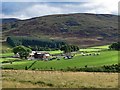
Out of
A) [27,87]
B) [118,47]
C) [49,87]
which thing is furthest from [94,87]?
[118,47]

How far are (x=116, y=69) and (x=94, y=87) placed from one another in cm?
2414

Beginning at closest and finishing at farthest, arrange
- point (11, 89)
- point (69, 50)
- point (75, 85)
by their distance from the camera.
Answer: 1. point (11, 89)
2. point (75, 85)
3. point (69, 50)

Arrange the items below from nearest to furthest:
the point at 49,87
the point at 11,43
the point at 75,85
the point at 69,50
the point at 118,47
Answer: the point at 49,87 < the point at 75,85 < the point at 118,47 < the point at 69,50 < the point at 11,43

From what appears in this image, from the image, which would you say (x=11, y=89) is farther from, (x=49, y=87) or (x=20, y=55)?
(x=20, y=55)

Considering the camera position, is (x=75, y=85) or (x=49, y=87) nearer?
(x=49, y=87)

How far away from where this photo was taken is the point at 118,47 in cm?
9888

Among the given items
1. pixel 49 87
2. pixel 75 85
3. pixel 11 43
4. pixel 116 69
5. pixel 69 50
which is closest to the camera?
pixel 49 87

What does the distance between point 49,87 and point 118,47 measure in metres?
77.2

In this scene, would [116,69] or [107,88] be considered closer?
[107,88]

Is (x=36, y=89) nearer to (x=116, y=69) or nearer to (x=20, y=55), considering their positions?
(x=116, y=69)

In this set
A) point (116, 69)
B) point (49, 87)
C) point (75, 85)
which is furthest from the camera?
point (116, 69)

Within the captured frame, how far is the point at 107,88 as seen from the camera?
24.9 metres

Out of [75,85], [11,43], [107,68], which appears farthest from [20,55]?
[11,43]

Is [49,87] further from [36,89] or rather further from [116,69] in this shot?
[116,69]
